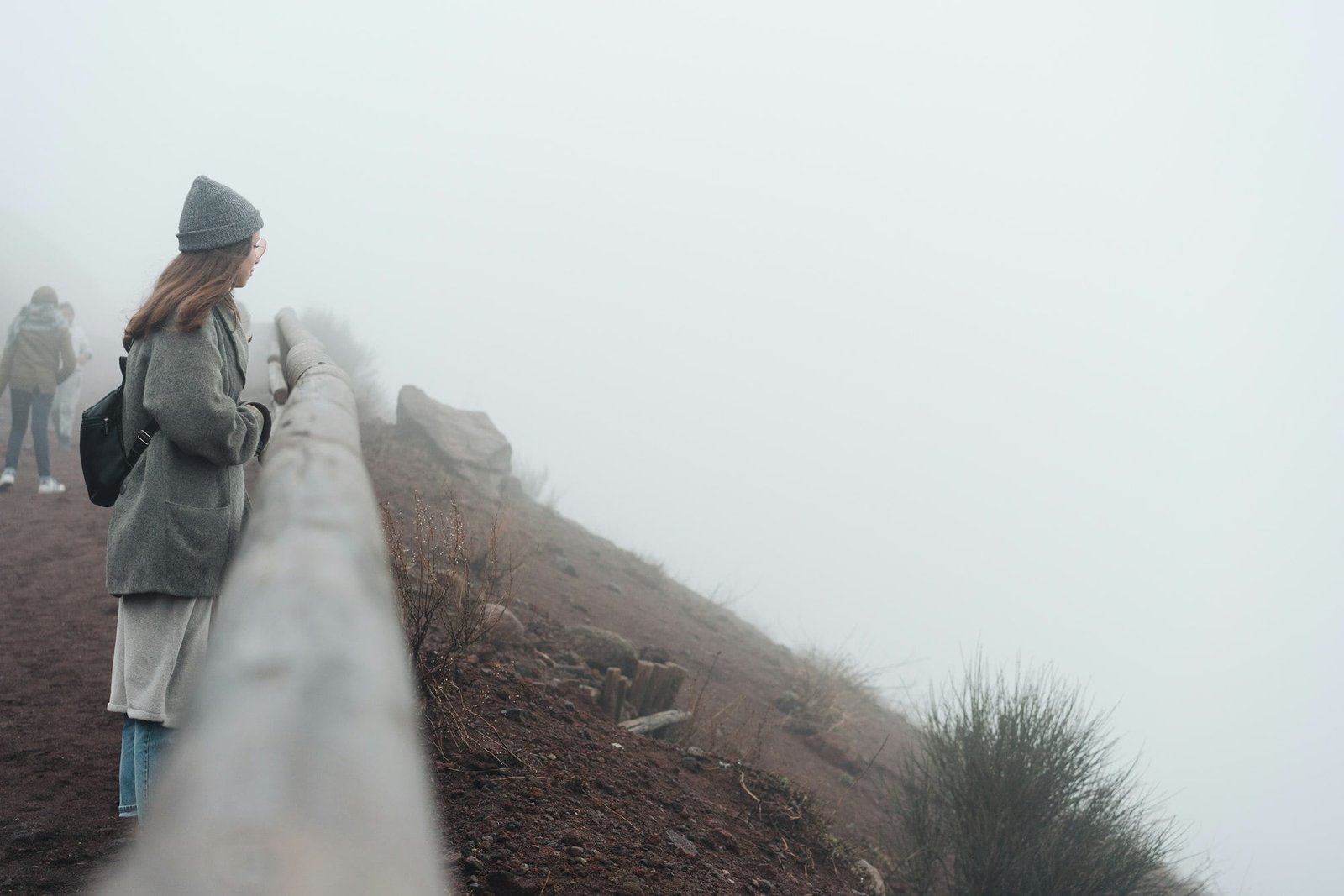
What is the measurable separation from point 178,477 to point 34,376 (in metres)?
7.88

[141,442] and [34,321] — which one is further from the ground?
[141,442]

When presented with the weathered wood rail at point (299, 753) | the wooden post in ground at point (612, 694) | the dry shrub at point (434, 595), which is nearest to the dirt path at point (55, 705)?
the dry shrub at point (434, 595)

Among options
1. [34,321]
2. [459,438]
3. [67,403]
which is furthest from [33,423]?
[459,438]

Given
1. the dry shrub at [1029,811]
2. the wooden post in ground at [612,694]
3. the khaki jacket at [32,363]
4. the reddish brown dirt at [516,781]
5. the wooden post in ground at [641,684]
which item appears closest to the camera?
the reddish brown dirt at [516,781]

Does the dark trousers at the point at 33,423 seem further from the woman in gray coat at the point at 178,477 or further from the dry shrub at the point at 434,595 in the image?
the woman in gray coat at the point at 178,477

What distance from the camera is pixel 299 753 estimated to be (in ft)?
3.13

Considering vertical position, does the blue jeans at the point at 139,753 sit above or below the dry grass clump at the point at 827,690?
below

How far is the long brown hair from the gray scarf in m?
7.73

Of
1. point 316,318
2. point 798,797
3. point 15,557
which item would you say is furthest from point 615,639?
point 316,318

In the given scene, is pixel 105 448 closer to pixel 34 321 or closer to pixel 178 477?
pixel 178 477

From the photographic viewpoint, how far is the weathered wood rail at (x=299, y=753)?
2.80 ft

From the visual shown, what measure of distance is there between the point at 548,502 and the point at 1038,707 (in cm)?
1445

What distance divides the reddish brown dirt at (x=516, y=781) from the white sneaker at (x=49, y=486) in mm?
738

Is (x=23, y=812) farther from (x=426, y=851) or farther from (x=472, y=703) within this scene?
(x=426, y=851)
